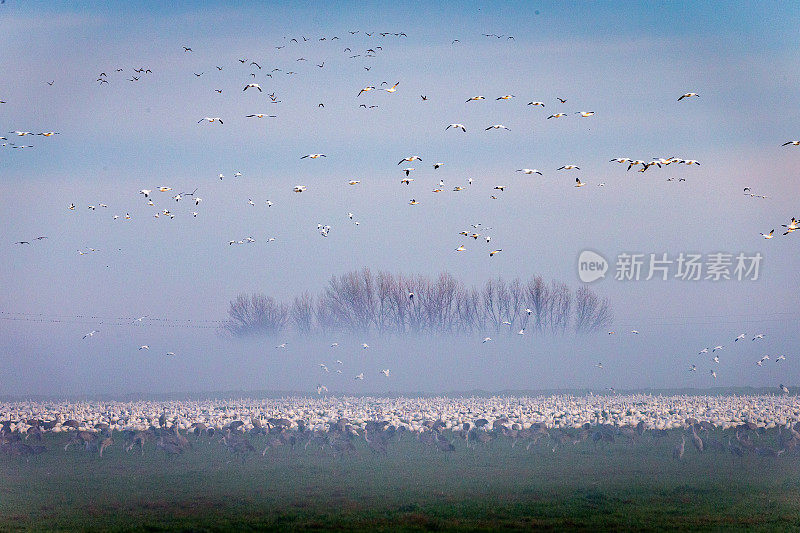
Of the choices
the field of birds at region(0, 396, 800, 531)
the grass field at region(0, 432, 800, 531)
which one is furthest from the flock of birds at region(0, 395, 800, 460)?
Result: the grass field at region(0, 432, 800, 531)

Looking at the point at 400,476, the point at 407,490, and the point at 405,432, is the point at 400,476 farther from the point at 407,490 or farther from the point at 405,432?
the point at 405,432

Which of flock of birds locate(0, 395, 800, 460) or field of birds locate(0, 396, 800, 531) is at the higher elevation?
flock of birds locate(0, 395, 800, 460)

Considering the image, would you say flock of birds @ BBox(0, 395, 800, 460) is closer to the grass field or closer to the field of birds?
the field of birds

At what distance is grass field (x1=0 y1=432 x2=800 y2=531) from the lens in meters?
26.7

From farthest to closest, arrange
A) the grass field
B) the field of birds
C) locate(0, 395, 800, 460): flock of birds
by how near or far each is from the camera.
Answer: locate(0, 395, 800, 460): flock of birds → the field of birds → the grass field

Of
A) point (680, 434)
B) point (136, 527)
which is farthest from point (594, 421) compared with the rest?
point (136, 527)

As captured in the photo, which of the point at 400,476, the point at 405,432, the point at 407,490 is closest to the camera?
the point at 407,490

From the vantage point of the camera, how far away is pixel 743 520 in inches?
1050

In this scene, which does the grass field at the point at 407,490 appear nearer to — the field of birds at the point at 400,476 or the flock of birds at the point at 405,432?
the field of birds at the point at 400,476

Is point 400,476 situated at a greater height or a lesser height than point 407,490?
greater

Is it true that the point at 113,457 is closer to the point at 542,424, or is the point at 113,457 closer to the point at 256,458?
the point at 256,458

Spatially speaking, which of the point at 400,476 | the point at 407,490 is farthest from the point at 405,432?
the point at 407,490

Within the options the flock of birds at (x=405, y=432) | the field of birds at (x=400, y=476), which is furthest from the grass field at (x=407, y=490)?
the flock of birds at (x=405, y=432)

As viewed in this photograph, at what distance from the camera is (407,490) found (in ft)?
102
